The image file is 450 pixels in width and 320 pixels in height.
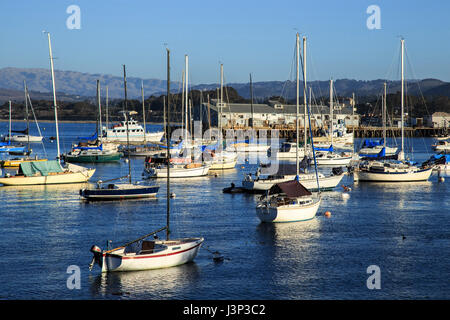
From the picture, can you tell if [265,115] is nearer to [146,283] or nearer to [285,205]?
[285,205]

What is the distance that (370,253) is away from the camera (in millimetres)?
31828

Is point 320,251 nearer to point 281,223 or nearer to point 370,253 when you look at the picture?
Result: point 370,253

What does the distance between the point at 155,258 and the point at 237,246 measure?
20.7ft

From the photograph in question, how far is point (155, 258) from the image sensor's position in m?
27.7

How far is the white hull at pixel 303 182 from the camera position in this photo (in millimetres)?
48531

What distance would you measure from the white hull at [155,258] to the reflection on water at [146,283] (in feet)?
0.76

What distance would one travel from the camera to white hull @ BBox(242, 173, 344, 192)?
48531mm

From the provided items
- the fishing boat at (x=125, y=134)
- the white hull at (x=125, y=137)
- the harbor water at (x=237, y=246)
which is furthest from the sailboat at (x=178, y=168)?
the fishing boat at (x=125, y=134)

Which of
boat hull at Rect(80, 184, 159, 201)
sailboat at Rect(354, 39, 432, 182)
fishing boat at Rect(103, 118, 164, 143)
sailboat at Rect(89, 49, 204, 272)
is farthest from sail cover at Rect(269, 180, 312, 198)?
fishing boat at Rect(103, 118, 164, 143)

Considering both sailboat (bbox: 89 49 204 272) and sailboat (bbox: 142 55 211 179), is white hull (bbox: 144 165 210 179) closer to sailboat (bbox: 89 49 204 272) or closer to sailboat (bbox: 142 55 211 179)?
sailboat (bbox: 142 55 211 179)

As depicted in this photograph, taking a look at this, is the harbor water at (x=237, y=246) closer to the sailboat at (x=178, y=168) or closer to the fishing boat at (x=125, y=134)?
the sailboat at (x=178, y=168)

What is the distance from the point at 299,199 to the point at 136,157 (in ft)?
179

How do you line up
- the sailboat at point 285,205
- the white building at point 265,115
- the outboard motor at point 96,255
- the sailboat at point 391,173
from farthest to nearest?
the white building at point 265,115
the sailboat at point 391,173
the sailboat at point 285,205
the outboard motor at point 96,255

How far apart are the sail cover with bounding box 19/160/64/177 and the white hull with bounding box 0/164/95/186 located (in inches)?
18.3
